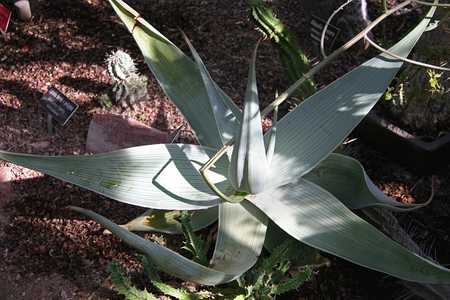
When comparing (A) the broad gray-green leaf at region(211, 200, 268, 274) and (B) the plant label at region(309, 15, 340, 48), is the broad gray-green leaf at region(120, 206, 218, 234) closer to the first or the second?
(A) the broad gray-green leaf at region(211, 200, 268, 274)

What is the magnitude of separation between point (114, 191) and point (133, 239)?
19 centimetres

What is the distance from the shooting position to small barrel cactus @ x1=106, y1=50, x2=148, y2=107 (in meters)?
1.85

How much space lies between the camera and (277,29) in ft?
5.69

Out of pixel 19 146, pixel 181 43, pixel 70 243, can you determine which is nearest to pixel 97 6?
pixel 181 43

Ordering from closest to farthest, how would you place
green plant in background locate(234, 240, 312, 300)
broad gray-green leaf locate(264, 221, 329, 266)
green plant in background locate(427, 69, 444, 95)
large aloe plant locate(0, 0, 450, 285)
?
1. large aloe plant locate(0, 0, 450, 285)
2. green plant in background locate(234, 240, 312, 300)
3. broad gray-green leaf locate(264, 221, 329, 266)
4. green plant in background locate(427, 69, 444, 95)

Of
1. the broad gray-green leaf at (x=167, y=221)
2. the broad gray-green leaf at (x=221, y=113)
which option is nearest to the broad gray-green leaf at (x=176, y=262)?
the broad gray-green leaf at (x=167, y=221)

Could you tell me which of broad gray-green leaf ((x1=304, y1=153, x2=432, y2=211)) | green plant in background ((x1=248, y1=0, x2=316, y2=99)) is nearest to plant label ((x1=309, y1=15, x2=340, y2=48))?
green plant in background ((x1=248, y1=0, x2=316, y2=99))

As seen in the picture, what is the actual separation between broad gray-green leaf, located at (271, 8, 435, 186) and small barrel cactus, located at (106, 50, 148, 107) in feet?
2.35

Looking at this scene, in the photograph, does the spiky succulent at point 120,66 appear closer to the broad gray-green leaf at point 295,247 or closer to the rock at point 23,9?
the rock at point 23,9

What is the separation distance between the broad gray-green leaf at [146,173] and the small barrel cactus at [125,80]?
58cm

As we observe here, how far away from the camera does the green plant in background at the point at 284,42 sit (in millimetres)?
1695

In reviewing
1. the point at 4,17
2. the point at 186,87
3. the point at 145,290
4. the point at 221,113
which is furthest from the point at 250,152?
the point at 4,17

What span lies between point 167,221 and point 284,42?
710 mm

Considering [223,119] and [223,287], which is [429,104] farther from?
[223,287]
